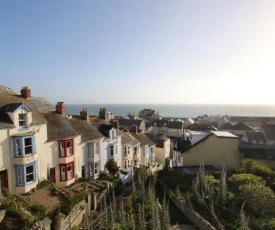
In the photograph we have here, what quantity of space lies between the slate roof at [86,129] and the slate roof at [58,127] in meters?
1.69

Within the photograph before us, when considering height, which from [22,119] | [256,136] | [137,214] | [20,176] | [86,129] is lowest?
[256,136]

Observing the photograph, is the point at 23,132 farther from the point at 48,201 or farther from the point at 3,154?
the point at 48,201

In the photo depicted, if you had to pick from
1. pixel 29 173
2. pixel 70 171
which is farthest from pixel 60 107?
pixel 29 173

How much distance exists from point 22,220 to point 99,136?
15.3 meters

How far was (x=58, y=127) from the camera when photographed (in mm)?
24703

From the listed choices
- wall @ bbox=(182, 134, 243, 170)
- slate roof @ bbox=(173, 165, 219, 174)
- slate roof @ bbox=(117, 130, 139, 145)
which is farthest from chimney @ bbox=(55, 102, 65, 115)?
wall @ bbox=(182, 134, 243, 170)

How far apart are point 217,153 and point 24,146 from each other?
77.6ft

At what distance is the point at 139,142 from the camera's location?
3997 cm

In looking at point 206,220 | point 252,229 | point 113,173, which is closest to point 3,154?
point 113,173

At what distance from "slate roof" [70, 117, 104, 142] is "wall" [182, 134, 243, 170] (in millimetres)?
13436

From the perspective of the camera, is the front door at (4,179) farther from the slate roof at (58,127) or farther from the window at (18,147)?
the slate roof at (58,127)

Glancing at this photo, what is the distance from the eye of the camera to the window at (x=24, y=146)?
1903 cm

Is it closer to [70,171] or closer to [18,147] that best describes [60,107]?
[70,171]

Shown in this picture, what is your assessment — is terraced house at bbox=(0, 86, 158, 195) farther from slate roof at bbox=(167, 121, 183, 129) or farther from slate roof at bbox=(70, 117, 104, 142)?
slate roof at bbox=(167, 121, 183, 129)
